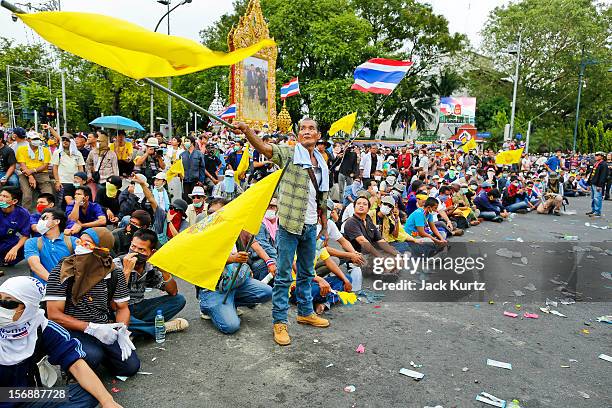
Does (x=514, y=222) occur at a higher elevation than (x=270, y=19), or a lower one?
lower

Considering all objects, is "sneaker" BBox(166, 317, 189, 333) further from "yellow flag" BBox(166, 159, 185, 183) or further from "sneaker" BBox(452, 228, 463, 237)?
"sneaker" BBox(452, 228, 463, 237)

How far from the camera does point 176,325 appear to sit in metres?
4.45

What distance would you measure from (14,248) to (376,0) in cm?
3519

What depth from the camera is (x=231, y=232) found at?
3645 mm

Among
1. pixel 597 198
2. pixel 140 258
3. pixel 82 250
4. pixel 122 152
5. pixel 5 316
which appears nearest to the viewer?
pixel 5 316

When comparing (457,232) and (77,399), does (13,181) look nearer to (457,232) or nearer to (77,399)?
(77,399)

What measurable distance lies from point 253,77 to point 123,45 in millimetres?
22411

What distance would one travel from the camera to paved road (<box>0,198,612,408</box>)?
3.39 m

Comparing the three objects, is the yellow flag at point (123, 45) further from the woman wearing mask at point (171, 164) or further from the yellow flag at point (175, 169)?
the woman wearing mask at point (171, 164)

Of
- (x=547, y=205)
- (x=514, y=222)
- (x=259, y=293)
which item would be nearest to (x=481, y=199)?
(x=514, y=222)

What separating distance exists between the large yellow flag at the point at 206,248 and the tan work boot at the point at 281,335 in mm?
1019

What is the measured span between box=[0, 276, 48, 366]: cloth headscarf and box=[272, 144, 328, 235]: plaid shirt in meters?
2.04

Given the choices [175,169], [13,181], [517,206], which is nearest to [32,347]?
[13,181]

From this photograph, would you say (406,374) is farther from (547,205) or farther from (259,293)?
(547,205)
